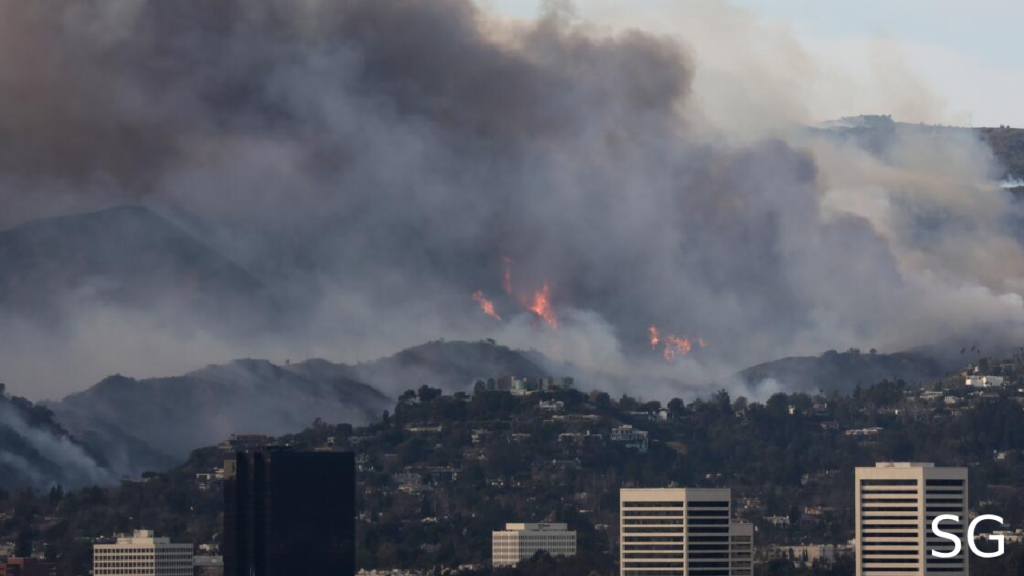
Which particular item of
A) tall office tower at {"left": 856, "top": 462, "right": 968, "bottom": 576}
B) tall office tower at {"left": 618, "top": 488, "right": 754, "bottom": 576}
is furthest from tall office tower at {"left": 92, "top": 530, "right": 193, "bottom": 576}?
tall office tower at {"left": 856, "top": 462, "right": 968, "bottom": 576}

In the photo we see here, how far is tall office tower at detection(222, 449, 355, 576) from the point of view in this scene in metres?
168

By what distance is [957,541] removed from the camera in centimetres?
15362

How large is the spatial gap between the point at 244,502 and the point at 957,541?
3741cm

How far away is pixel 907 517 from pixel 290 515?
1185 inches

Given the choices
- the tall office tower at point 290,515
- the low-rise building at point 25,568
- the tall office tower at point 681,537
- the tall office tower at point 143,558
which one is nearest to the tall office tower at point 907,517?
the tall office tower at point 681,537

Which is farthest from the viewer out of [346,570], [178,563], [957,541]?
[178,563]

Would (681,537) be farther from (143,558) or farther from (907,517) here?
(143,558)

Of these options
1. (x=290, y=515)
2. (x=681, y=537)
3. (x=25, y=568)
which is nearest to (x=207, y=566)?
(x=25, y=568)

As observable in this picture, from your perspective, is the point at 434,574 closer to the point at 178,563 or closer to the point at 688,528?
the point at 178,563

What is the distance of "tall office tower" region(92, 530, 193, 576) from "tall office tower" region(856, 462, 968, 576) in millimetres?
38153

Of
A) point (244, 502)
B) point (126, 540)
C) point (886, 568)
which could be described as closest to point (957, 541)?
point (886, 568)

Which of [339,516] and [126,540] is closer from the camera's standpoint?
[339,516]

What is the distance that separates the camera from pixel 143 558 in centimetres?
18262

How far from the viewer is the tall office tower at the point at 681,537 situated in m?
159
